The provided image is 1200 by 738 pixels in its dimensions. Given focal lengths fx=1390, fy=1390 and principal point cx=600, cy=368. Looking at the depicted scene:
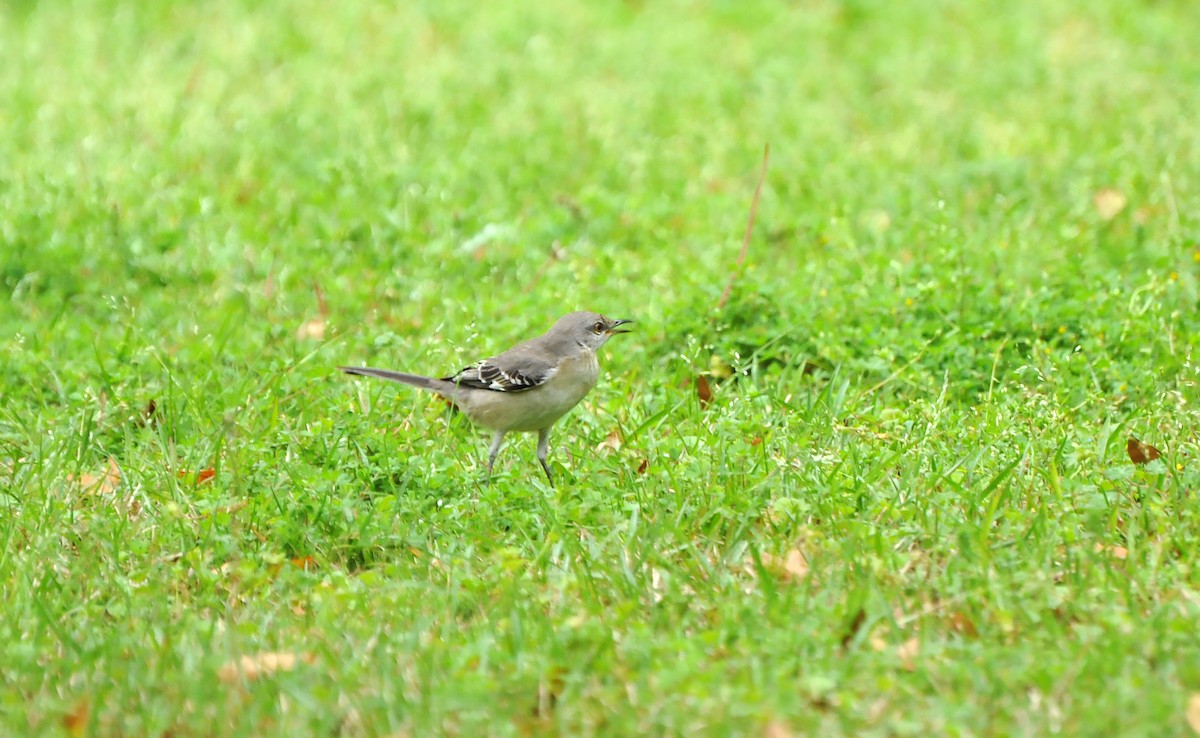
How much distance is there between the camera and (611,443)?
6762 mm

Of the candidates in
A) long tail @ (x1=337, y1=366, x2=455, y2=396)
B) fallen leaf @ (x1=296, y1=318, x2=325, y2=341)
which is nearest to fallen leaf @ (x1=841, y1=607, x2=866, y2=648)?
long tail @ (x1=337, y1=366, x2=455, y2=396)

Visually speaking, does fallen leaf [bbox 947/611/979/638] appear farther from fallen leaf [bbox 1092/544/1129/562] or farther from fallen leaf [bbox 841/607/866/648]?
fallen leaf [bbox 1092/544/1129/562]

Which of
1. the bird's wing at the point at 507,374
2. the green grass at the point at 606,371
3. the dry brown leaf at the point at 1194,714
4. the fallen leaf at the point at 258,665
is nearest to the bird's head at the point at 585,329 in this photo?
the bird's wing at the point at 507,374

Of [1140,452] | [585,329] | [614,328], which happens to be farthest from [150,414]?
[1140,452]

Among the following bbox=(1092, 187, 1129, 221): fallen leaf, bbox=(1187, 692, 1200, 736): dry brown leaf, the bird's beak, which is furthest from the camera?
bbox=(1092, 187, 1129, 221): fallen leaf

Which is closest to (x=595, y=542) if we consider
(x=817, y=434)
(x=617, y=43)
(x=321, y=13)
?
(x=817, y=434)

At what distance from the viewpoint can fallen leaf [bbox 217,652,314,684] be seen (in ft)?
14.9

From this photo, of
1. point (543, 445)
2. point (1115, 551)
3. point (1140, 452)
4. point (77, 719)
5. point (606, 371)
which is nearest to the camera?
point (77, 719)

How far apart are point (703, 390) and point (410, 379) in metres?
1.51

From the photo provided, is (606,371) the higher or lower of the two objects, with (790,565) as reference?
lower

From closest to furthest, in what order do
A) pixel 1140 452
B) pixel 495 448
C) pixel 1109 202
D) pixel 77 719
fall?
pixel 77 719
pixel 1140 452
pixel 495 448
pixel 1109 202

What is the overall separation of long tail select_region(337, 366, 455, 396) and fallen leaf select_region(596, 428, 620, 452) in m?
0.77

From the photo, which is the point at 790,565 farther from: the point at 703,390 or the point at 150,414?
the point at 150,414

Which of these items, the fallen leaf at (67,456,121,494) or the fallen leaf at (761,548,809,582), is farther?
the fallen leaf at (67,456,121,494)
